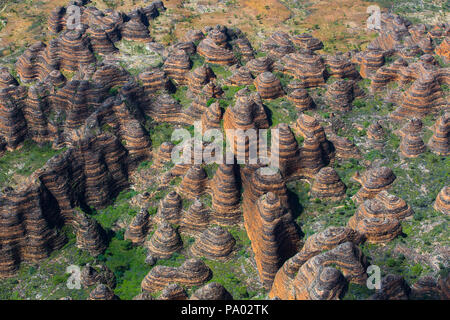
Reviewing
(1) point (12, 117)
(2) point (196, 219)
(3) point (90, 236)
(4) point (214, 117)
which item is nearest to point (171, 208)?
(2) point (196, 219)

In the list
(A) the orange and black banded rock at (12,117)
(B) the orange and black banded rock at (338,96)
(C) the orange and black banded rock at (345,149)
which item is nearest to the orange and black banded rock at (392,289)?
(C) the orange and black banded rock at (345,149)

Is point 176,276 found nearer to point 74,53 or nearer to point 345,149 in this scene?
point 345,149

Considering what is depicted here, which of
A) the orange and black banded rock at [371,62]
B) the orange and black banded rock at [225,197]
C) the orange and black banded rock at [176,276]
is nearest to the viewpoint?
the orange and black banded rock at [176,276]

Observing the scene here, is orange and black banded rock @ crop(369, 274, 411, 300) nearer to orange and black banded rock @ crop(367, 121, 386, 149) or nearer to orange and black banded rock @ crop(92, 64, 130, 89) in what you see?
orange and black banded rock @ crop(367, 121, 386, 149)

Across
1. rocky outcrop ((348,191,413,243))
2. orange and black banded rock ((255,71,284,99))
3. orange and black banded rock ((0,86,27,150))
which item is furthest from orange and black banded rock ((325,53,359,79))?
orange and black banded rock ((0,86,27,150))

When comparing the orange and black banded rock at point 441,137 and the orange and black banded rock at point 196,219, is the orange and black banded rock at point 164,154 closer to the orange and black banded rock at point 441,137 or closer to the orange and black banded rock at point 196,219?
the orange and black banded rock at point 196,219

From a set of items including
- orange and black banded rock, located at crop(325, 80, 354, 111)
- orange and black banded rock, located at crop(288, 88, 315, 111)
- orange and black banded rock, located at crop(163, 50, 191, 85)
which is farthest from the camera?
orange and black banded rock, located at crop(163, 50, 191, 85)
